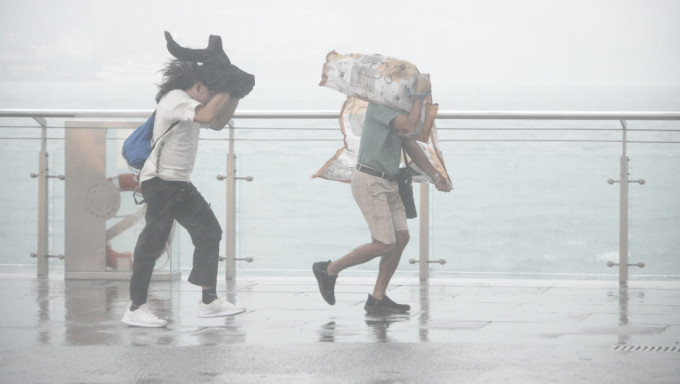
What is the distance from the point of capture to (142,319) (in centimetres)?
659

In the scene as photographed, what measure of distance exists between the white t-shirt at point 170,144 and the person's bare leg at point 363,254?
113cm

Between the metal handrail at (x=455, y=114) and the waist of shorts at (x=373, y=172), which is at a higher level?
the metal handrail at (x=455, y=114)

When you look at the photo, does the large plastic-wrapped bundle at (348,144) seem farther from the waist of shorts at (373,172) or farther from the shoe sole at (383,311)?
the shoe sole at (383,311)

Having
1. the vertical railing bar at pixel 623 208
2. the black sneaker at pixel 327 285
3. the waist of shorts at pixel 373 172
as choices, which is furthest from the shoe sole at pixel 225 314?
the vertical railing bar at pixel 623 208

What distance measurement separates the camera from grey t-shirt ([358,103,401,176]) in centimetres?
693

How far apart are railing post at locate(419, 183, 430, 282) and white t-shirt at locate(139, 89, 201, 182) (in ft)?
9.97

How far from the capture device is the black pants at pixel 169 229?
22.1ft

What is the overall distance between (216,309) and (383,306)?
1022 mm

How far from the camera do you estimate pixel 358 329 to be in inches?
255

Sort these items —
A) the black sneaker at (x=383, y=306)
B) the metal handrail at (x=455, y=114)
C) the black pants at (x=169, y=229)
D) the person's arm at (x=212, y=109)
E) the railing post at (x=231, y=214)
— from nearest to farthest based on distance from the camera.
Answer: the person's arm at (x=212, y=109)
the black pants at (x=169, y=229)
the black sneaker at (x=383, y=306)
the metal handrail at (x=455, y=114)
the railing post at (x=231, y=214)

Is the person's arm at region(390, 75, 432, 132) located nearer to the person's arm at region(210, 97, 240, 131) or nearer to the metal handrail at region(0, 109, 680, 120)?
the person's arm at region(210, 97, 240, 131)

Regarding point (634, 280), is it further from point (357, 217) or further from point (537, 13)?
point (537, 13)

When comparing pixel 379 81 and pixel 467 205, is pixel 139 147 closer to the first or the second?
pixel 379 81

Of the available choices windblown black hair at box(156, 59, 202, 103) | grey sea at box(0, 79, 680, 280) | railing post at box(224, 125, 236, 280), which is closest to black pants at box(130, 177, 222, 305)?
windblown black hair at box(156, 59, 202, 103)
